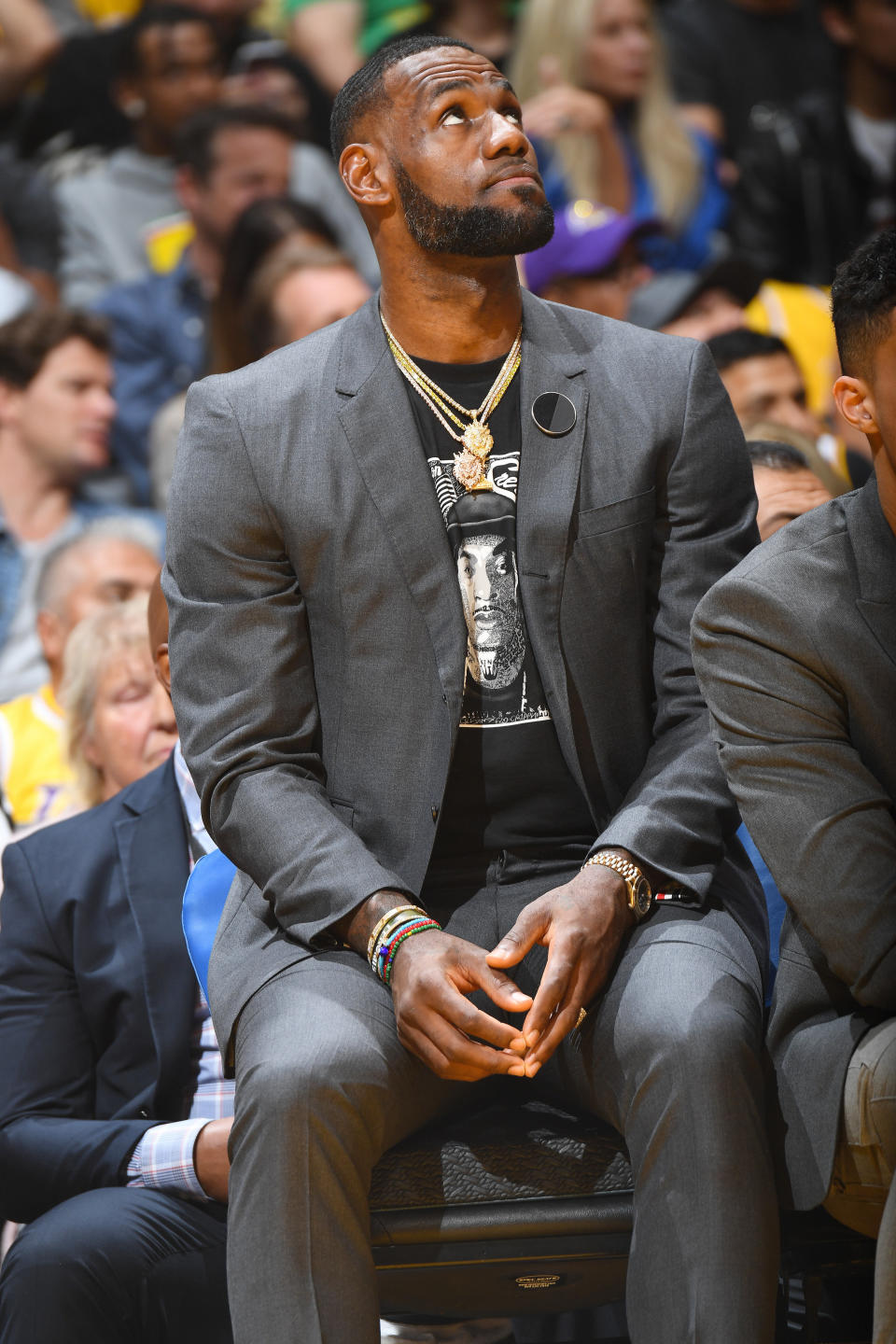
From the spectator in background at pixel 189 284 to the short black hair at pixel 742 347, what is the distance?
67.8 inches

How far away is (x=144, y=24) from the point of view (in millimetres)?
5449

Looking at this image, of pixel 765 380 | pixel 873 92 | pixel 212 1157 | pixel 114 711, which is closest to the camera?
pixel 212 1157

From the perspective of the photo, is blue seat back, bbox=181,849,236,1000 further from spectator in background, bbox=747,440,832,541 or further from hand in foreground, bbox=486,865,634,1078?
spectator in background, bbox=747,440,832,541

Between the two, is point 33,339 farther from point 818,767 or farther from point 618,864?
point 818,767

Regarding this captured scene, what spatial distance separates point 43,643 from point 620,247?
1.97m

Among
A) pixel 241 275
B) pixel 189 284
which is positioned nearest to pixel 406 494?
pixel 241 275

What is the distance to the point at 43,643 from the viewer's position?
157 inches

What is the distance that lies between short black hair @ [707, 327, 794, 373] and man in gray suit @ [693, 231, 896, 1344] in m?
1.82

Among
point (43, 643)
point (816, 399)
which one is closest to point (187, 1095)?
point (43, 643)

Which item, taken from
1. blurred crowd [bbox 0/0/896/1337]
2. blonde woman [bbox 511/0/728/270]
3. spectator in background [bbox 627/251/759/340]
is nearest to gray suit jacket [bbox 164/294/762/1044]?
blurred crowd [bbox 0/0/896/1337]

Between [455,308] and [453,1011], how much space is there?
3.13 feet

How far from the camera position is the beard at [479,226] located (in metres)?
2.11

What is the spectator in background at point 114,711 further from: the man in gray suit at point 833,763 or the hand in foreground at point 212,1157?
the man in gray suit at point 833,763

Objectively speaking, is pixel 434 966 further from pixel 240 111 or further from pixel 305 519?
pixel 240 111
